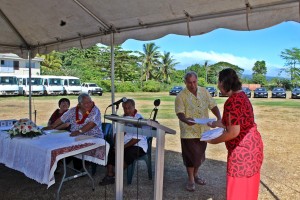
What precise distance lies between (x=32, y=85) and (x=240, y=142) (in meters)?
27.7

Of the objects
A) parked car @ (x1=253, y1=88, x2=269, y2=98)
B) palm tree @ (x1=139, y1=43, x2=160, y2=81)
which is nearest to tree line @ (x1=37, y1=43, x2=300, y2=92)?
palm tree @ (x1=139, y1=43, x2=160, y2=81)

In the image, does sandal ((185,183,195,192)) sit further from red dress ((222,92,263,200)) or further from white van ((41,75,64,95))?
white van ((41,75,64,95))

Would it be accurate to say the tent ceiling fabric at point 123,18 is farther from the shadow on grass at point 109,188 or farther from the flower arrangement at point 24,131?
the shadow on grass at point 109,188

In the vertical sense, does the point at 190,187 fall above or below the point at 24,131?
below

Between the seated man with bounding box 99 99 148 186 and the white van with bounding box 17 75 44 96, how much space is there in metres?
24.9

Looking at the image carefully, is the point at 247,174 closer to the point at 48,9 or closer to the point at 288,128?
the point at 48,9

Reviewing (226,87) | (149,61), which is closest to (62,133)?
(226,87)

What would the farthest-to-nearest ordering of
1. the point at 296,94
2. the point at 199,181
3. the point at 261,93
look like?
the point at 261,93 → the point at 296,94 → the point at 199,181

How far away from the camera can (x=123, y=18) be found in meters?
4.14

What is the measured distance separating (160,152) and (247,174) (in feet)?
2.55

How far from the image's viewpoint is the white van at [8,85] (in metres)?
25.5

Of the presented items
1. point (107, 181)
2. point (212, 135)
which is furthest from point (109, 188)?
point (212, 135)

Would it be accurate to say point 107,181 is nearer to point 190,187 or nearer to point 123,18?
point 190,187

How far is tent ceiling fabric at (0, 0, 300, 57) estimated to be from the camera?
319cm
